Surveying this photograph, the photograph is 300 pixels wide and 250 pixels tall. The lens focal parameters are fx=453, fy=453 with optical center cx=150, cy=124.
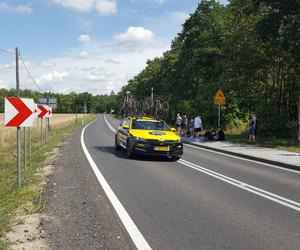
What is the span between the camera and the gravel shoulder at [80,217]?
5.75 metres

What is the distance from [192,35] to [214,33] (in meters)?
6.81

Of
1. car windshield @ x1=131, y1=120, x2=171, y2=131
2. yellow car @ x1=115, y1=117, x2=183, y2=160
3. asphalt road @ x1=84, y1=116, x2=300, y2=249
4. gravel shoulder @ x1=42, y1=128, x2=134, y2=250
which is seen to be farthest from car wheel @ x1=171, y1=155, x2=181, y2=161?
gravel shoulder @ x1=42, y1=128, x2=134, y2=250

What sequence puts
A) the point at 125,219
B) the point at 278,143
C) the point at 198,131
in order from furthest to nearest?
the point at 198,131
the point at 278,143
the point at 125,219

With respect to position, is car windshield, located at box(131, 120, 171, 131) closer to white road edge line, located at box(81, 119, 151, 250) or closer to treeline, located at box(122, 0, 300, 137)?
white road edge line, located at box(81, 119, 151, 250)

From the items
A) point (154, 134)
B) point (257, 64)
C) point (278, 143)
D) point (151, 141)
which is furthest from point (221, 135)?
point (151, 141)

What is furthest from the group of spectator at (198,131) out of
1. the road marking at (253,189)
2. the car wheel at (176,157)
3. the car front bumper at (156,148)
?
the road marking at (253,189)

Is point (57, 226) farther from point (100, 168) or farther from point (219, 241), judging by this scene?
point (100, 168)

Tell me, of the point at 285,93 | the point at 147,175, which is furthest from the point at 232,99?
the point at 147,175

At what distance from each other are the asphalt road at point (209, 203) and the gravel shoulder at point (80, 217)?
38 centimetres

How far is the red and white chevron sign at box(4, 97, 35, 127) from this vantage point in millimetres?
9336

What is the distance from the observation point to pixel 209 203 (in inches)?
330

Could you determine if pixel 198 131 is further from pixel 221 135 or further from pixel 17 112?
pixel 17 112

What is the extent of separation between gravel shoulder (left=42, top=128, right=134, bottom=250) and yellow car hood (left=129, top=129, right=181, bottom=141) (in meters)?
4.67

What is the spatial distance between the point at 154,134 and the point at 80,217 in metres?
9.18
